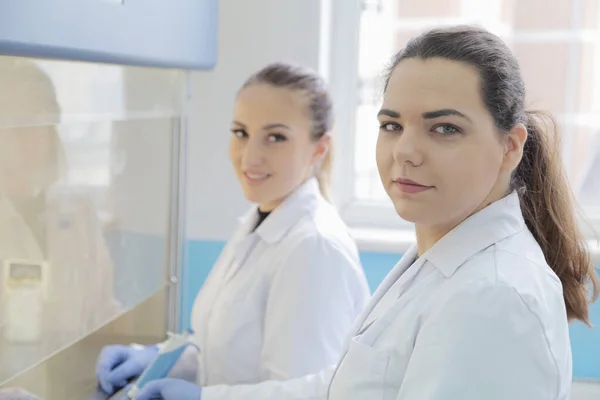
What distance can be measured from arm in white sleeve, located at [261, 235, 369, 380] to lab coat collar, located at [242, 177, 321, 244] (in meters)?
0.09

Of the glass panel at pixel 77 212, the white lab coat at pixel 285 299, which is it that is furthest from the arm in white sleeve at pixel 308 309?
the glass panel at pixel 77 212

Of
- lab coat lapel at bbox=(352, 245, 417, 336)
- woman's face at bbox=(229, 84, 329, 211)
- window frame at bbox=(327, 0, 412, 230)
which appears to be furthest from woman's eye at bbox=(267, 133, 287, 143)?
window frame at bbox=(327, 0, 412, 230)

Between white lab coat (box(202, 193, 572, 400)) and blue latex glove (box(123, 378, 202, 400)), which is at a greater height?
white lab coat (box(202, 193, 572, 400))

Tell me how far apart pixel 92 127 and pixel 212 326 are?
0.43m

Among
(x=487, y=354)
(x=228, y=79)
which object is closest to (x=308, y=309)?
(x=487, y=354)

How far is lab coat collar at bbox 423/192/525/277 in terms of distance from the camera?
899mm

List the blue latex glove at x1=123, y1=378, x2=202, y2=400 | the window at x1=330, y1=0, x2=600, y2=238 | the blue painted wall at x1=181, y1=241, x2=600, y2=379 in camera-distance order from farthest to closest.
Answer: the window at x1=330, y1=0, x2=600, y2=238 < the blue painted wall at x1=181, y1=241, x2=600, y2=379 < the blue latex glove at x1=123, y1=378, x2=202, y2=400

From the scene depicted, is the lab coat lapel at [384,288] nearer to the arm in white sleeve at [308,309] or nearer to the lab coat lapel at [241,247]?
the arm in white sleeve at [308,309]

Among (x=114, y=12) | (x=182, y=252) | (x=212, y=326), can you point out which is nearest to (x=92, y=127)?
(x=114, y=12)

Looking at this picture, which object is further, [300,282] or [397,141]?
[300,282]

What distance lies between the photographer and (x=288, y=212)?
4.69ft

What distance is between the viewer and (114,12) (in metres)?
1.21

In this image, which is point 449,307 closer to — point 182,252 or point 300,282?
point 300,282

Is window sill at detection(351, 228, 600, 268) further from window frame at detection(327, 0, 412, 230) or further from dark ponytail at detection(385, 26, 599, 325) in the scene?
dark ponytail at detection(385, 26, 599, 325)
